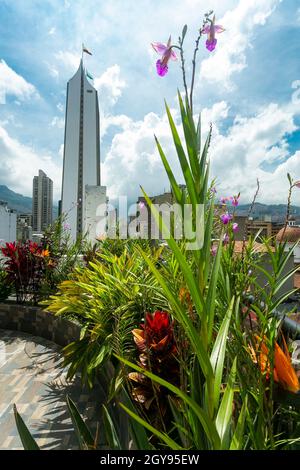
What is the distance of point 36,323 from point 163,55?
2908 mm

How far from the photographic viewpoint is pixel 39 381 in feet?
6.20

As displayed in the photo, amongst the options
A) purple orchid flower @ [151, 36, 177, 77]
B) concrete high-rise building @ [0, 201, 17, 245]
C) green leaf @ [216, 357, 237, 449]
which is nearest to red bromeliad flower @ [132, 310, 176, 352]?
green leaf @ [216, 357, 237, 449]

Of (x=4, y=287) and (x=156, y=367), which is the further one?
(x=4, y=287)

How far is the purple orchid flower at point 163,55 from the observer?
652 mm

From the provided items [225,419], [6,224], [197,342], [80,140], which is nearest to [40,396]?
[225,419]

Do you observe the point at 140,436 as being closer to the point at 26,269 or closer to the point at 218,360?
the point at 218,360

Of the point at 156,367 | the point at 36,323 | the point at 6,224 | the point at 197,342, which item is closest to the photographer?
the point at 197,342

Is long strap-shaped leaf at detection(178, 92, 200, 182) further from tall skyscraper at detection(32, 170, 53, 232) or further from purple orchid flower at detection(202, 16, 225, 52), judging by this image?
tall skyscraper at detection(32, 170, 53, 232)

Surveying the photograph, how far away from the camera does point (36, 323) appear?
9.12 feet

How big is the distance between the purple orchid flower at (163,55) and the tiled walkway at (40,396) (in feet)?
5.70

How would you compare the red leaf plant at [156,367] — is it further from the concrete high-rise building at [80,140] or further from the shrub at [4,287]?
the concrete high-rise building at [80,140]

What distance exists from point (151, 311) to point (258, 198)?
3.20 feet
